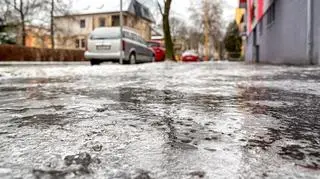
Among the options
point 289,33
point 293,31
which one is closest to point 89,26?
point 289,33

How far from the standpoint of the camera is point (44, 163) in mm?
2000

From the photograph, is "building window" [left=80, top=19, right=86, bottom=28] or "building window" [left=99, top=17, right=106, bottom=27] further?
"building window" [left=80, top=19, right=86, bottom=28]

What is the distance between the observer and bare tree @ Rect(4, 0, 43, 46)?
1504 inches

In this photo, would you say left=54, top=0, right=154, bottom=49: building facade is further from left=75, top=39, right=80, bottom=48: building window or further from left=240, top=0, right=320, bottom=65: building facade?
left=240, top=0, right=320, bottom=65: building facade

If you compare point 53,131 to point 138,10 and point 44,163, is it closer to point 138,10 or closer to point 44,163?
point 44,163

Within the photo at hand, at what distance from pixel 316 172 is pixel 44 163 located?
1264 millimetres

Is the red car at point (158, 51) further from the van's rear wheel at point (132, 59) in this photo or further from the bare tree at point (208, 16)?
the bare tree at point (208, 16)

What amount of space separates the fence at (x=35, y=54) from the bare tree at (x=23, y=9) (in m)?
7.50

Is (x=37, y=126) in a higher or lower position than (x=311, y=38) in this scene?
lower

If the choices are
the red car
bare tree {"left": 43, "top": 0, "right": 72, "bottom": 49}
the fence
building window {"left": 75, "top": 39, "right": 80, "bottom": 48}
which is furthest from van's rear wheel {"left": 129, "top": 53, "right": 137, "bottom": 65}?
building window {"left": 75, "top": 39, "right": 80, "bottom": 48}

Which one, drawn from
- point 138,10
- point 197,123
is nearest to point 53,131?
point 197,123

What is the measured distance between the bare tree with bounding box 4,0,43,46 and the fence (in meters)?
7.50

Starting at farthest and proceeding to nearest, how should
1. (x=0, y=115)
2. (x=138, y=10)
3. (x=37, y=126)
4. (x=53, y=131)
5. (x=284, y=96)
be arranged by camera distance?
(x=138, y=10) < (x=284, y=96) < (x=0, y=115) < (x=37, y=126) < (x=53, y=131)

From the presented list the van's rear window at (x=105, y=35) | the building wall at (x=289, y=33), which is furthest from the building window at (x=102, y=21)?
the van's rear window at (x=105, y=35)
